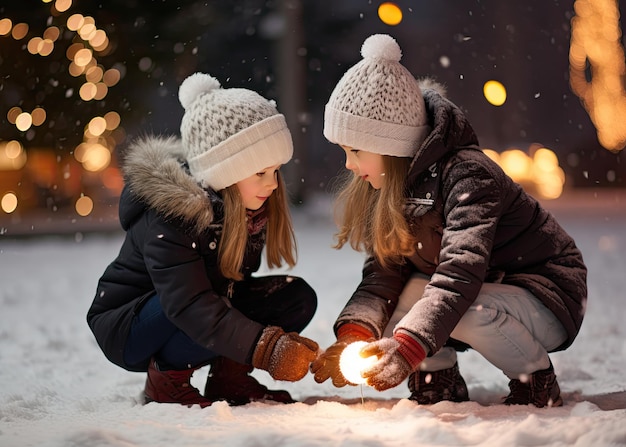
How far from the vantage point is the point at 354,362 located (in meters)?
2.36

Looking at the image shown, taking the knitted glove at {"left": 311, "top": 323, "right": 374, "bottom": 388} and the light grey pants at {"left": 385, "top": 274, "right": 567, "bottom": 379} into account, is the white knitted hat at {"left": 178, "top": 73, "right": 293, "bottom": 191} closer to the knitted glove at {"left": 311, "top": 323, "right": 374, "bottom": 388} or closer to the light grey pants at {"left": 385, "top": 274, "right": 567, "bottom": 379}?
the knitted glove at {"left": 311, "top": 323, "right": 374, "bottom": 388}

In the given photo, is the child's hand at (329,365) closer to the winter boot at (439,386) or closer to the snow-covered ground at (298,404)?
the snow-covered ground at (298,404)

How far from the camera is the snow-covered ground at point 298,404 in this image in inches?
78.1

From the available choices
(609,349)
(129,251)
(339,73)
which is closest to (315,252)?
(609,349)

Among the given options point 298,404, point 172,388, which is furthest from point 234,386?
point 298,404

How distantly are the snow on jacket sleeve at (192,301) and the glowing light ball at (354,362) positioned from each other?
310 mm

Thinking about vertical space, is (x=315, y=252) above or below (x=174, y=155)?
below

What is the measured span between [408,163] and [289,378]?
0.85 metres

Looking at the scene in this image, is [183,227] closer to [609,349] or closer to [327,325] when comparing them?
[327,325]

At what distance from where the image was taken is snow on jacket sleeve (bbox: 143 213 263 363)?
252 centimetres

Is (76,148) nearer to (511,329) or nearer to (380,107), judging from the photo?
(380,107)

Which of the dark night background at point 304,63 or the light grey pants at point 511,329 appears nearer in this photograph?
the light grey pants at point 511,329

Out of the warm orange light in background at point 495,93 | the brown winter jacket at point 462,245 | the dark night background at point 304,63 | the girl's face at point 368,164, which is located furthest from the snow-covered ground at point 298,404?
the warm orange light in background at point 495,93

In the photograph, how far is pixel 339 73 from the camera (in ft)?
49.4
